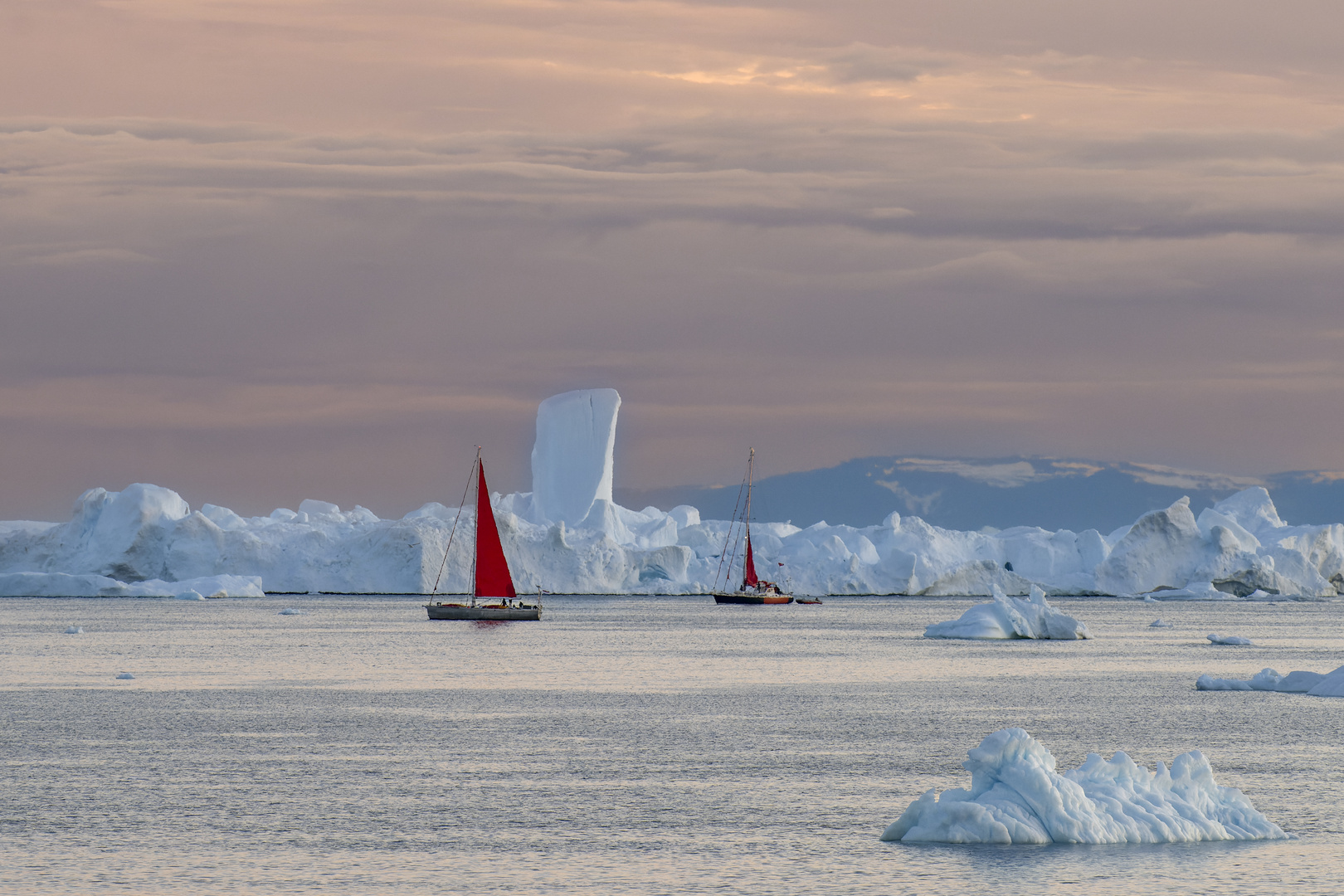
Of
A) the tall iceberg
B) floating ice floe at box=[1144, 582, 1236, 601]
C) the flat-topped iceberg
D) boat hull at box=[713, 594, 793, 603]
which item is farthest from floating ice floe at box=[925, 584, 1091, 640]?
the tall iceberg

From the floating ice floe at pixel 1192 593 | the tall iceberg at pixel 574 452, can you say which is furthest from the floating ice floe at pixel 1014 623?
the tall iceberg at pixel 574 452

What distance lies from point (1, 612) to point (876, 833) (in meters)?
76.1

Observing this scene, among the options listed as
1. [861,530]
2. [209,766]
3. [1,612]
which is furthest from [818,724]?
[861,530]

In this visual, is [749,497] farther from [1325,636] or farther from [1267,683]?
[1267,683]

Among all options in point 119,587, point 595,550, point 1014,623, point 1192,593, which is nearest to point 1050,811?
point 1014,623

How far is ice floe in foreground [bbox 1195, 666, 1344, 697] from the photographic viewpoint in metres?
33.8

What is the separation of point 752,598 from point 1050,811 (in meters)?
88.0

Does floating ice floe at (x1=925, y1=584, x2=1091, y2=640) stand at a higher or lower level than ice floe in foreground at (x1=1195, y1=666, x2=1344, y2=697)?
higher

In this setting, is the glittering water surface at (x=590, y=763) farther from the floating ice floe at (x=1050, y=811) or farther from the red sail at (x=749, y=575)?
the red sail at (x=749, y=575)

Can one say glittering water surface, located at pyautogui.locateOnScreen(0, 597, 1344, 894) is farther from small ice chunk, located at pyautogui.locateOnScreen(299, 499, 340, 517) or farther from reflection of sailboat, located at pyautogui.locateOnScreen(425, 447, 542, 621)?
small ice chunk, located at pyautogui.locateOnScreen(299, 499, 340, 517)

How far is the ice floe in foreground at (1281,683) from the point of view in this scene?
33750 mm

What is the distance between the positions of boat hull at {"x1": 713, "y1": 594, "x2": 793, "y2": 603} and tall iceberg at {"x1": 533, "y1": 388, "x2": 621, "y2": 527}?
1918 cm

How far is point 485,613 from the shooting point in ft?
228

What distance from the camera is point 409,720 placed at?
26.9m
